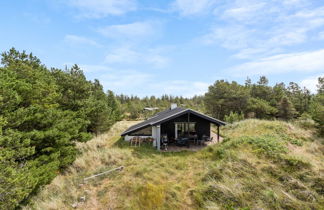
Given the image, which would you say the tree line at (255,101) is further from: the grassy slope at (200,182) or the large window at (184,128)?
the grassy slope at (200,182)

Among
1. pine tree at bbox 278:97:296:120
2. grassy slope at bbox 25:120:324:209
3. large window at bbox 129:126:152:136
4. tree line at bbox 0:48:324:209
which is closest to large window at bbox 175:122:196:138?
large window at bbox 129:126:152:136

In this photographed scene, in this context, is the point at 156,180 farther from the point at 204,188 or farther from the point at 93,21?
the point at 93,21

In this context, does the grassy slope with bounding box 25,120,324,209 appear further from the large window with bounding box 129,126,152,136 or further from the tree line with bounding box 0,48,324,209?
the large window with bounding box 129,126,152,136

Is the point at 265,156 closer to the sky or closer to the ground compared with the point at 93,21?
closer to the ground

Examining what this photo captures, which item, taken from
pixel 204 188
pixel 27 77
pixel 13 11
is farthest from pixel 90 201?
pixel 13 11

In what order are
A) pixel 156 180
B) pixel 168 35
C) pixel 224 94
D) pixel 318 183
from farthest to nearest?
pixel 224 94
pixel 168 35
pixel 156 180
pixel 318 183

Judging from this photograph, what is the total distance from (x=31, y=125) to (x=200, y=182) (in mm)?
8666

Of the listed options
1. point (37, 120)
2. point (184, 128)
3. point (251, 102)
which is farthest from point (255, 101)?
point (37, 120)

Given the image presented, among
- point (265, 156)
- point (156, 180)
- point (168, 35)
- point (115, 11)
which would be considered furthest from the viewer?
point (168, 35)

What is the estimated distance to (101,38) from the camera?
12.7 m

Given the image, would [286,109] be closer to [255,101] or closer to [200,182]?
[255,101]

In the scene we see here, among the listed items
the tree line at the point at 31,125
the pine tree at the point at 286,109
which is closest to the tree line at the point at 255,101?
the pine tree at the point at 286,109

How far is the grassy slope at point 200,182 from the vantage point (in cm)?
557

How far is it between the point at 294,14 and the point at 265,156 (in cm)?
852
